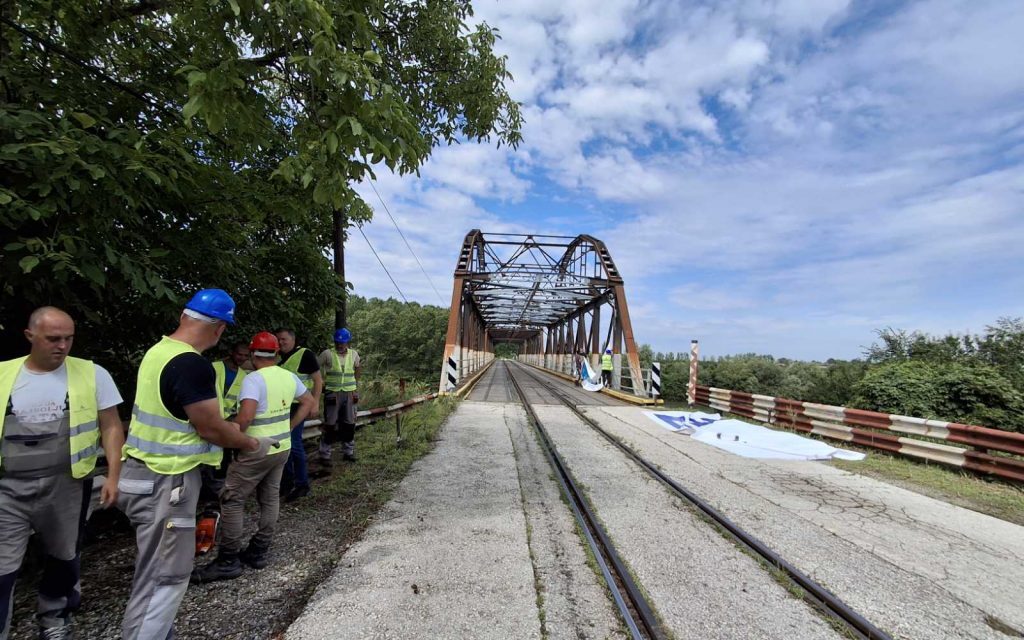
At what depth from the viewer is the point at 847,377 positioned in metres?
15.8

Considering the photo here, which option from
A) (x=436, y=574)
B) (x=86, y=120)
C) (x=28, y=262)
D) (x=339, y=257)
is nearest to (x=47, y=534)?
(x=28, y=262)

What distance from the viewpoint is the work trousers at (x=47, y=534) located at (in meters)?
2.11

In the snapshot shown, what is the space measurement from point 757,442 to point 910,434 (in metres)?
2.50

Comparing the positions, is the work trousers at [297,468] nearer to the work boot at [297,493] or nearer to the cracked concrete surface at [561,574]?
the work boot at [297,493]

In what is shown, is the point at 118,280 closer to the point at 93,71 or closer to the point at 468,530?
the point at 93,71

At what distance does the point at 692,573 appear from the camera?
3.42 m

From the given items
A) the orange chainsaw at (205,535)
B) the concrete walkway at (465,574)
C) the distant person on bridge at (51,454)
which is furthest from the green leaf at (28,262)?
the concrete walkway at (465,574)

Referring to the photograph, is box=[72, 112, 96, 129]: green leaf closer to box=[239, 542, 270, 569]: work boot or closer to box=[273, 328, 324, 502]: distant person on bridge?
box=[273, 328, 324, 502]: distant person on bridge

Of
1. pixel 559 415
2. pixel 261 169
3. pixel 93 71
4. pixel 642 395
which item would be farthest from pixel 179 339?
pixel 642 395

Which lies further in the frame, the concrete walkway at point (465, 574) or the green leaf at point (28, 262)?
the concrete walkway at point (465, 574)

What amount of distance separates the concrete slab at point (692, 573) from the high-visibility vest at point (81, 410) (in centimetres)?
333

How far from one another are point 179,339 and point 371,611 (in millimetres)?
1911

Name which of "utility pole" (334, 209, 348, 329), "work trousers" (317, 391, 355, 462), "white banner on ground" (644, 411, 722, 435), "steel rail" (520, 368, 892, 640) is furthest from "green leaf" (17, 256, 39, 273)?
"white banner on ground" (644, 411, 722, 435)

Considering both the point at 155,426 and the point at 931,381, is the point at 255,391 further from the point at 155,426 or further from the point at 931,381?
the point at 931,381
